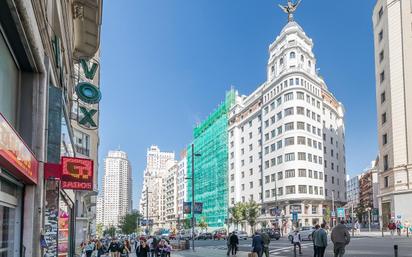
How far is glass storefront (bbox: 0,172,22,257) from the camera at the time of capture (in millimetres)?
8165

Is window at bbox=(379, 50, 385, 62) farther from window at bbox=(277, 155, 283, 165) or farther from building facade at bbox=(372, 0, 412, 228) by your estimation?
window at bbox=(277, 155, 283, 165)

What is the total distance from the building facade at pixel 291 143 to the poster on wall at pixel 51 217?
67.5 m

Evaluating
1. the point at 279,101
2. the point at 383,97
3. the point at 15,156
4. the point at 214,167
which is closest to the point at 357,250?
the point at 15,156

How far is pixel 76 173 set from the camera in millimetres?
12188

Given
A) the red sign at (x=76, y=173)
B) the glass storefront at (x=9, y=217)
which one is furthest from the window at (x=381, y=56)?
the glass storefront at (x=9, y=217)

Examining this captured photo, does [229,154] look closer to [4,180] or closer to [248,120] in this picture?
[248,120]

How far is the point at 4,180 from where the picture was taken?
26.7ft

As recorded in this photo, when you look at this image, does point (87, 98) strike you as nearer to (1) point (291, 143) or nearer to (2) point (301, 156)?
(1) point (291, 143)

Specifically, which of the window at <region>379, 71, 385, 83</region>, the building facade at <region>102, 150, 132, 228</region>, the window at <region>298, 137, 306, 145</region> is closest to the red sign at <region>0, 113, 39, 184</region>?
the window at <region>379, 71, 385, 83</region>

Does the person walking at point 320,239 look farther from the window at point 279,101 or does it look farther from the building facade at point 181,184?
the building facade at point 181,184

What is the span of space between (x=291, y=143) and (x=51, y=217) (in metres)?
74.2

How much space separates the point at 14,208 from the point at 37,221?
2.86 ft

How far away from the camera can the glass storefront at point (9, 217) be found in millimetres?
8165

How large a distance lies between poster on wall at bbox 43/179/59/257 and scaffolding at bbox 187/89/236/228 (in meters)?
89.8
